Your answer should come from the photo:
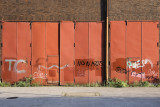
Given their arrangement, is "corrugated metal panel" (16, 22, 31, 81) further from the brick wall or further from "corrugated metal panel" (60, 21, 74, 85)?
"corrugated metal panel" (60, 21, 74, 85)

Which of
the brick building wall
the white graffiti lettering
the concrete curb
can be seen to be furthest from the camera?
the brick building wall

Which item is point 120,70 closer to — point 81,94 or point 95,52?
point 95,52

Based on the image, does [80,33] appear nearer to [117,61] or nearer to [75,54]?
→ [75,54]

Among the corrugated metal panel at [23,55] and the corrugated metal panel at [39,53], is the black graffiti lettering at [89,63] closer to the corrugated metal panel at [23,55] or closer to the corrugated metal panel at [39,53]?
the corrugated metal panel at [39,53]

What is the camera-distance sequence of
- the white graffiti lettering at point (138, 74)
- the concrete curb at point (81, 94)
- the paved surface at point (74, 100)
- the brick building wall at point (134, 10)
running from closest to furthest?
the paved surface at point (74, 100), the concrete curb at point (81, 94), the white graffiti lettering at point (138, 74), the brick building wall at point (134, 10)

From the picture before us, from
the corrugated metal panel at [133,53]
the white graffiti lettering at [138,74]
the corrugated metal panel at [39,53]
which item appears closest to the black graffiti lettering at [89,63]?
the corrugated metal panel at [133,53]

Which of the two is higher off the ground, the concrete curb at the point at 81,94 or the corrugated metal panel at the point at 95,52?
the corrugated metal panel at the point at 95,52

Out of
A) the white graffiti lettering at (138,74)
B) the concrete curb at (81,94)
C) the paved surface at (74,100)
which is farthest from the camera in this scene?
the white graffiti lettering at (138,74)

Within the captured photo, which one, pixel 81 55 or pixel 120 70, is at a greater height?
pixel 81 55

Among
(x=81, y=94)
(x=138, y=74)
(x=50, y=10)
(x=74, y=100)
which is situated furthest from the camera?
(x=50, y=10)

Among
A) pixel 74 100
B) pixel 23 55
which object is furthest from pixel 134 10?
pixel 23 55

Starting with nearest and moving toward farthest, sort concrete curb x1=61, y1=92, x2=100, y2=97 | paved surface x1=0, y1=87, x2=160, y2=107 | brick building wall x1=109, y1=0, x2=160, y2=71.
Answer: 1. paved surface x1=0, y1=87, x2=160, y2=107
2. concrete curb x1=61, y1=92, x2=100, y2=97
3. brick building wall x1=109, y1=0, x2=160, y2=71

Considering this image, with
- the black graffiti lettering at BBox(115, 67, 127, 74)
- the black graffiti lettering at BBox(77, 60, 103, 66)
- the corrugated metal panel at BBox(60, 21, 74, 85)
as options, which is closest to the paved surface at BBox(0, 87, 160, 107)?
the corrugated metal panel at BBox(60, 21, 74, 85)

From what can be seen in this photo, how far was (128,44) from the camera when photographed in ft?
40.3
